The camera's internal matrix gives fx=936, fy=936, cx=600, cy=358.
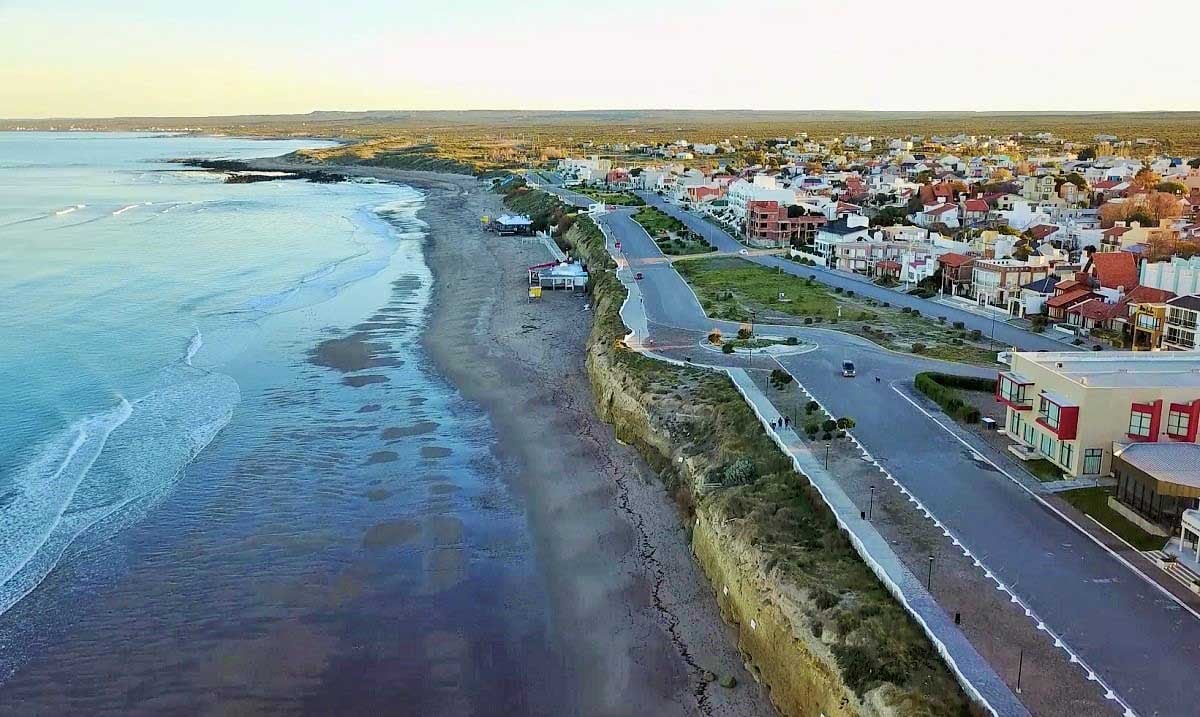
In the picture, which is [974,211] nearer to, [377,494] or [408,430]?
[408,430]

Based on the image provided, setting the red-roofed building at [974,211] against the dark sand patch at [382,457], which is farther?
the red-roofed building at [974,211]

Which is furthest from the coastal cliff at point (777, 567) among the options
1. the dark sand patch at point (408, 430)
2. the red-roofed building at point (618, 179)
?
the red-roofed building at point (618, 179)

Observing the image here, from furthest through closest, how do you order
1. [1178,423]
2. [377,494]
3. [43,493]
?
[377,494] → [43,493] → [1178,423]

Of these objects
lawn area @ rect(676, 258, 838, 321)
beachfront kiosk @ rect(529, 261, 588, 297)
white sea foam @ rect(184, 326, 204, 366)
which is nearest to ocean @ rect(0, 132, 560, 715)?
white sea foam @ rect(184, 326, 204, 366)

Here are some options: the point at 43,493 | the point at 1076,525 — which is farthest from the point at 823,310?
the point at 43,493

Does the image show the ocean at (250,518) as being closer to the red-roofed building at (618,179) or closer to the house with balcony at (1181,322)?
the house with balcony at (1181,322)

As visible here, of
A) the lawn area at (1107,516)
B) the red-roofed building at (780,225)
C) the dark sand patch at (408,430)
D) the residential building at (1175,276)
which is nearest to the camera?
the lawn area at (1107,516)

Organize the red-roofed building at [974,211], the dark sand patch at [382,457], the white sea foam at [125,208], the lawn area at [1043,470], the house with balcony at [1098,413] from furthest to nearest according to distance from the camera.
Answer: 1. the white sea foam at [125,208]
2. the red-roofed building at [974,211]
3. the dark sand patch at [382,457]
4. the lawn area at [1043,470]
5. the house with balcony at [1098,413]
